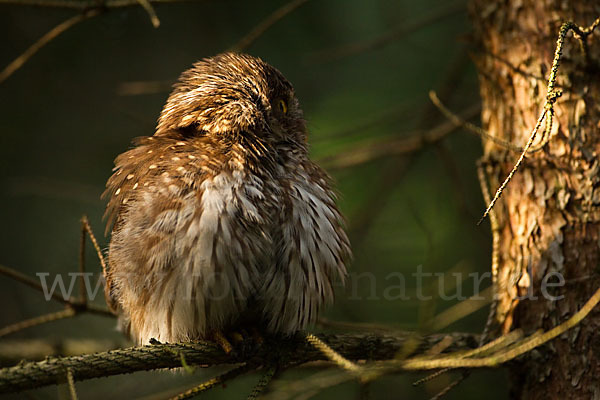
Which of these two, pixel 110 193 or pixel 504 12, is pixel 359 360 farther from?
pixel 504 12

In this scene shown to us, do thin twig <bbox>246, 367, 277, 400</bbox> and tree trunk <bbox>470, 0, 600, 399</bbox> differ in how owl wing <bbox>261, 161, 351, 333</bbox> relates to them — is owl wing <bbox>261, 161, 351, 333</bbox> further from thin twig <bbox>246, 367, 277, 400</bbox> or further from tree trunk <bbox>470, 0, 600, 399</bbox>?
tree trunk <bbox>470, 0, 600, 399</bbox>

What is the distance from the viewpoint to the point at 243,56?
3.34 meters

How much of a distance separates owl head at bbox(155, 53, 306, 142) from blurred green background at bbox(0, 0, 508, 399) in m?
0.52

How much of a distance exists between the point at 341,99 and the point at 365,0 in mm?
1438

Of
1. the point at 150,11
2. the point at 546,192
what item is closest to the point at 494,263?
the point at 546,192

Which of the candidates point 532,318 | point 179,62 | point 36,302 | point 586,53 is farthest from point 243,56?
point 179,62

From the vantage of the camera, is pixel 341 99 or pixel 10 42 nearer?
pixel 341 99

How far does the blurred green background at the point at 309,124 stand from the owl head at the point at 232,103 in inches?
20.6

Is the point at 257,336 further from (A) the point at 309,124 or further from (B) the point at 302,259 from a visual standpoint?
(A) the point at 309,124

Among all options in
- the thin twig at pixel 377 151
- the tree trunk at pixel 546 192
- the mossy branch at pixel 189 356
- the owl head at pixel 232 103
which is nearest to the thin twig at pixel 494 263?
the tree trunk at pixel 546 192

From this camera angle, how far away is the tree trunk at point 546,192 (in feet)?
8.74

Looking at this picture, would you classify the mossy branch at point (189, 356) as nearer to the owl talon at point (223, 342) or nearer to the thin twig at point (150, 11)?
the owl talon at point (223, 342)

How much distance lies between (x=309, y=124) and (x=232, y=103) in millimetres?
802

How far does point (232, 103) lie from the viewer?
9.96 ft
